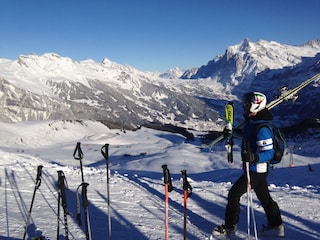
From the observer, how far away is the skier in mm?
6102

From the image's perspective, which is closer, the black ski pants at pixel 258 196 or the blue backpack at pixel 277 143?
the blue backpack at pixel 277 143

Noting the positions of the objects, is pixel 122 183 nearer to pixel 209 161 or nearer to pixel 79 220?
pixel 79 220

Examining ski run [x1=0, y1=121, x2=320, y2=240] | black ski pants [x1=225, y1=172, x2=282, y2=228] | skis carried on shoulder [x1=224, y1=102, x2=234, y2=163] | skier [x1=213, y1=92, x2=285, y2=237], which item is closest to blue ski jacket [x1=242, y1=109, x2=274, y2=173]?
skier [x1=213, y1=92, x2=285, y2=237]

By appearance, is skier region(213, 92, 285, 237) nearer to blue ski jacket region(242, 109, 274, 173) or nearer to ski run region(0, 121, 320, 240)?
blue ski jacket region(242, 109, 274, 173)

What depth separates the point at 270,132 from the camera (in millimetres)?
6156

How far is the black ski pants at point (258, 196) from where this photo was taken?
21.3ft

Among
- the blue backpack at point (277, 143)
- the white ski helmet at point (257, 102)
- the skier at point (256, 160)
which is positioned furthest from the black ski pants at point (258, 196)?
the white ski helmet at point (257, 102)

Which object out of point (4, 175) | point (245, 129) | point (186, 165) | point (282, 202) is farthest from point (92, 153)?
point (245, 129)

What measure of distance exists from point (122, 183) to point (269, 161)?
852cm

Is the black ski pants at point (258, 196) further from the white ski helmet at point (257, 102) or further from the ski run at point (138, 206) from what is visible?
the white ski helmet at point (257, 102)

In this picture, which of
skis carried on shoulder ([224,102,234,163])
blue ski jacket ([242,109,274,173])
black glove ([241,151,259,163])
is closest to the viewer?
black glove ([241,151,259,163])

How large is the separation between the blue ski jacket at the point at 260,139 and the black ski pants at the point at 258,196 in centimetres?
18

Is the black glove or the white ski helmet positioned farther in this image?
the white ski helmet

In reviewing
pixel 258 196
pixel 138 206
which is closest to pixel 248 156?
pixel 258 196
